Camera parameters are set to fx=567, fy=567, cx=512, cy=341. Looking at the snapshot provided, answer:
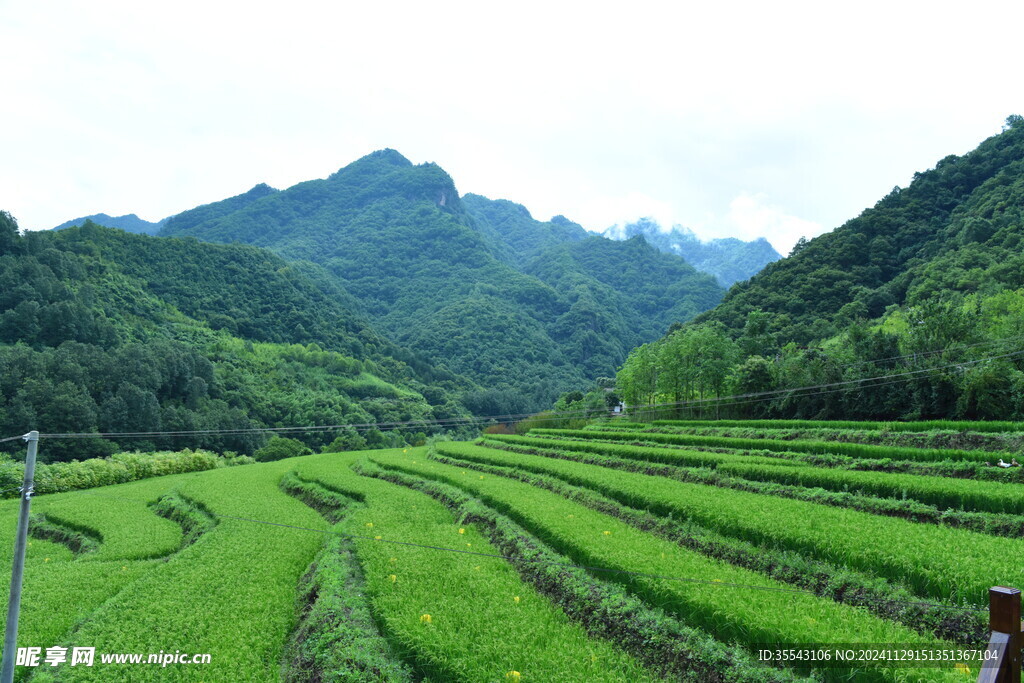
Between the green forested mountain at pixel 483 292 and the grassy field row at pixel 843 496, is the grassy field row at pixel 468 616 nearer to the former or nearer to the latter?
the grassy field row at pixel 843 496

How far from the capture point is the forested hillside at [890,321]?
28766mm

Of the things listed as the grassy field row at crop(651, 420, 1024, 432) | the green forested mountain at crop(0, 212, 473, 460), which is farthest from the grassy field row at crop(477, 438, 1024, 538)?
the green forested mountain at crop(0, 212, 473, 460)

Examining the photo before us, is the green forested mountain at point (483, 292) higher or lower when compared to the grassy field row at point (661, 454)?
higher

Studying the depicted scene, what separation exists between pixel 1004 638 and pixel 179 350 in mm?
72106

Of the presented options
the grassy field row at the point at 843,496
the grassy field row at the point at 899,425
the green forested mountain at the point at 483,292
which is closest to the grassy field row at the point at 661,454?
the grassy field row at the point at 843,496

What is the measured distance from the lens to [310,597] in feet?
39.3

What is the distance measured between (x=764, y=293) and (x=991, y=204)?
959 inches

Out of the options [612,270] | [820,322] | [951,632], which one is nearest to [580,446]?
[951,632]

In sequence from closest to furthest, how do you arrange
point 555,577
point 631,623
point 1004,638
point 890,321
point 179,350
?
1. point 1004,638
2. point 631,623
3. point 555,577
4. point 890,321
5. point 179,350

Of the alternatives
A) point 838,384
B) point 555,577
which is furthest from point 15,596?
point 838,384

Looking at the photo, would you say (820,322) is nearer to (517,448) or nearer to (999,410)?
(999,410)

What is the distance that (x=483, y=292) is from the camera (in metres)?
150

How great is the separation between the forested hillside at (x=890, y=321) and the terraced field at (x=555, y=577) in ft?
32.6

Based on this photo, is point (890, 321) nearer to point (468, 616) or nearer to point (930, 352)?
point (930, 352)
